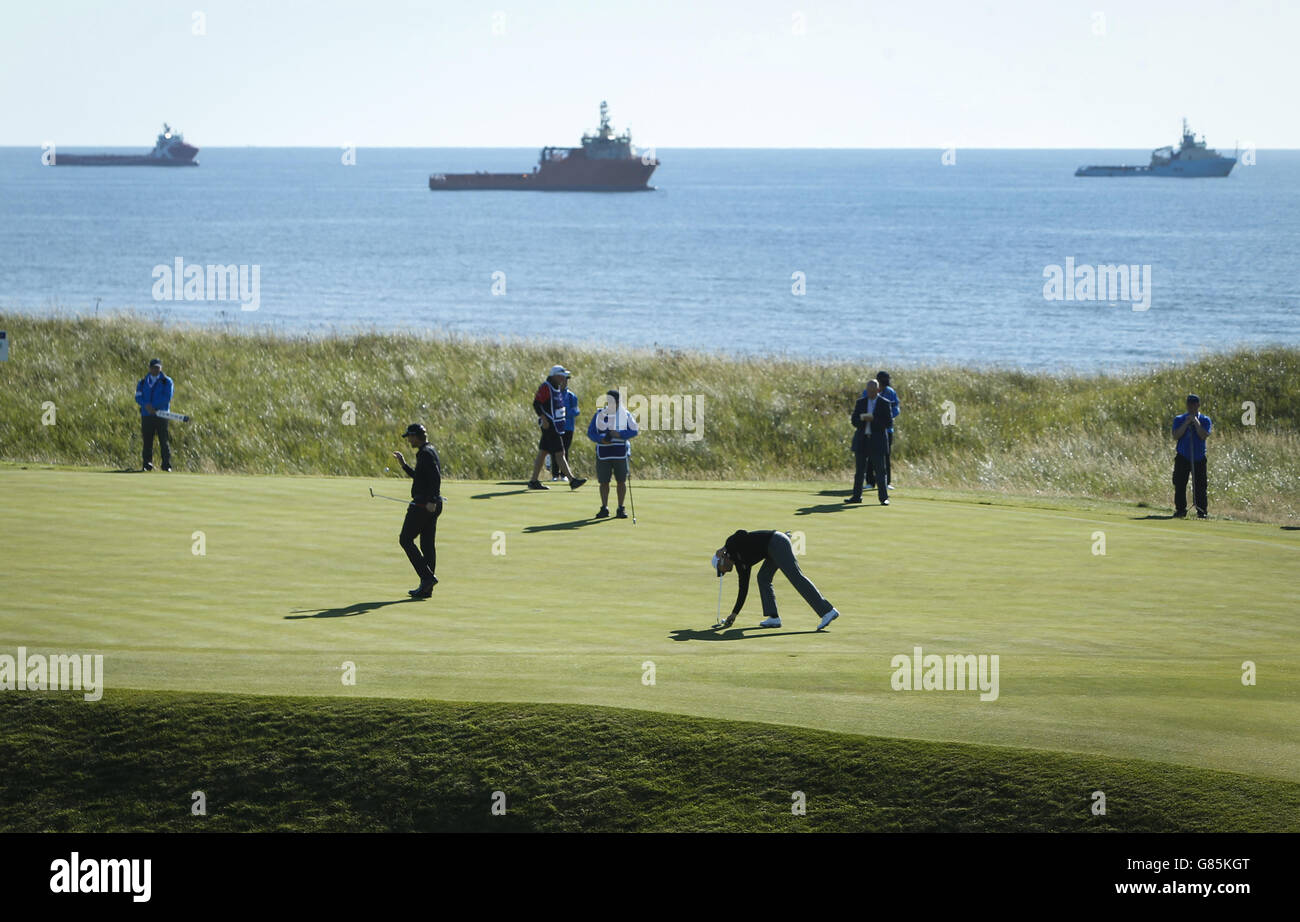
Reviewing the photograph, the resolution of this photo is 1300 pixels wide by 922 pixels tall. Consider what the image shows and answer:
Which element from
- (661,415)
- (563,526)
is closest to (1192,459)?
(563,526)

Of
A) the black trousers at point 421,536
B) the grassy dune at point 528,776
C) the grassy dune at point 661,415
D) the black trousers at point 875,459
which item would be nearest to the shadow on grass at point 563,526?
the black trousers at point 421,536

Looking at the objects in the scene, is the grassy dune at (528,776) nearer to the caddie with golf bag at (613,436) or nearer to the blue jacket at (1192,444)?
the caddie with golf bag at (613,436)

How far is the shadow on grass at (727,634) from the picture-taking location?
14.2 metres

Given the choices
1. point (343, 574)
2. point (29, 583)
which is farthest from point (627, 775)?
point (29, 583)

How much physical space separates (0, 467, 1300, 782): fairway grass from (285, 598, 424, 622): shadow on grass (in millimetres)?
55

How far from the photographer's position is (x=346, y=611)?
49.7 ft

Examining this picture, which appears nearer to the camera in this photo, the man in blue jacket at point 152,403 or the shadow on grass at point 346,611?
the shadow on grass at point 346,611

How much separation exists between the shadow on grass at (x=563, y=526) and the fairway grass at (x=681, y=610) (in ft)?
0.43

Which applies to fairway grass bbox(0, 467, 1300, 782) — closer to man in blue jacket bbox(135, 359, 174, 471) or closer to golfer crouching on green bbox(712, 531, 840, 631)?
golfer crouching on green bbox(712, 531, 840, 631)

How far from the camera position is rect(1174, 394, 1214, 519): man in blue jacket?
78.5ft

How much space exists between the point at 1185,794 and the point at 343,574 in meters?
10.6

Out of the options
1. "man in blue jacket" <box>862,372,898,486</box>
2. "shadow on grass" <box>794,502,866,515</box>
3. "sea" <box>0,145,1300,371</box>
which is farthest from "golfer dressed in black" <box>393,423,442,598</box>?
"sea" <box>0,145,1300,371</box>

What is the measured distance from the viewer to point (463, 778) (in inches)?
441
